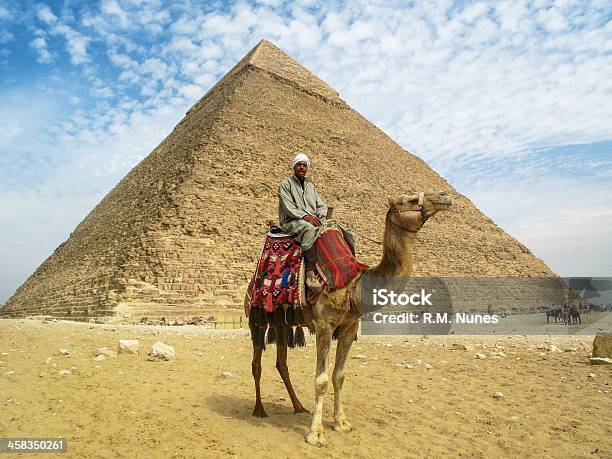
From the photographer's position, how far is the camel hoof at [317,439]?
10.5 feet

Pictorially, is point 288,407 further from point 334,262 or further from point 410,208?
point 410,208

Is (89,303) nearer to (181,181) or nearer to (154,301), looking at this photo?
(154,301)

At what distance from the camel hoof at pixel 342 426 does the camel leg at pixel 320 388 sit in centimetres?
26

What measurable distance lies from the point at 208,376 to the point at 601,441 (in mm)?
3457

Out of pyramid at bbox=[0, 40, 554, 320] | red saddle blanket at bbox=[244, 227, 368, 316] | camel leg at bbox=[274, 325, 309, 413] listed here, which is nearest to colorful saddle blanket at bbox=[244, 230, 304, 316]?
red saddle blanket at bbox=[244, 227, 368, 316]

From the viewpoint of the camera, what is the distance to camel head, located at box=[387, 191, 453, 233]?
11.1 ft

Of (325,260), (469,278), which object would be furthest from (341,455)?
(469,278)

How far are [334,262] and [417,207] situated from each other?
2.32 ft

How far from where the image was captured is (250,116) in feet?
102

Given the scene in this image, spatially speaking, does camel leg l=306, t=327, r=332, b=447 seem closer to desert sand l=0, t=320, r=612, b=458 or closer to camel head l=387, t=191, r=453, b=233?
desert sand l=0, t=320, r=612, b=458

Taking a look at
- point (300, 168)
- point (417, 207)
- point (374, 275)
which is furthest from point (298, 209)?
point (417, 207)

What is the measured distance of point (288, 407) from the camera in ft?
13.6

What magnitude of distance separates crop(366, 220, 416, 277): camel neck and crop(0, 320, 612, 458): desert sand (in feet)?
3.76

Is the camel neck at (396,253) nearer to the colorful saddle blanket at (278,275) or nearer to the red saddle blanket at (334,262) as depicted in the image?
the red saddle blanket at (334,262)
